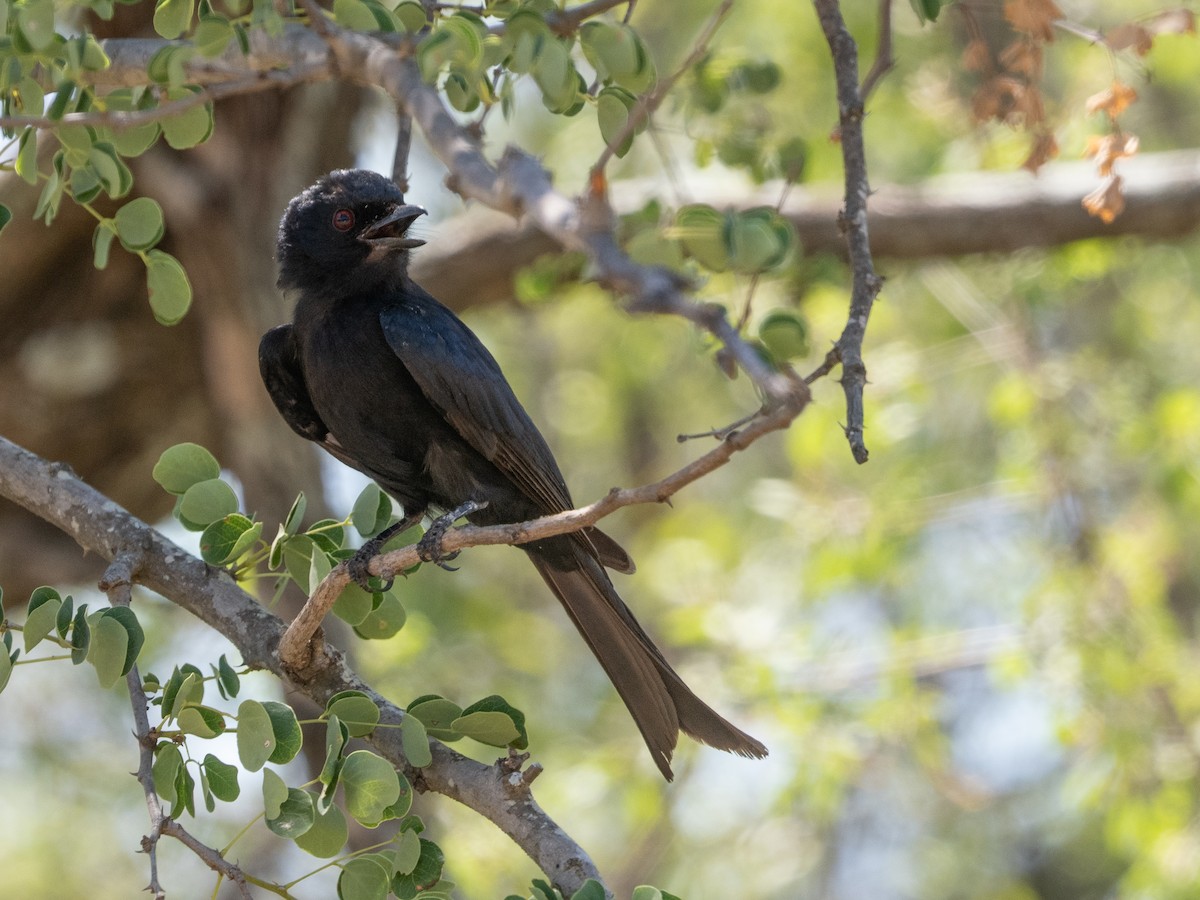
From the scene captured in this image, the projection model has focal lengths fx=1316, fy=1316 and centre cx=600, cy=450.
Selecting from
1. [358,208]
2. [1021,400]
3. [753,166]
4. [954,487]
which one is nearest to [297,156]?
[358,208]

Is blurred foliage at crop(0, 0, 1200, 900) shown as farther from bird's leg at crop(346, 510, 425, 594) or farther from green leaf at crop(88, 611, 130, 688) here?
green leaf at crop(88, 611, 130, 688)

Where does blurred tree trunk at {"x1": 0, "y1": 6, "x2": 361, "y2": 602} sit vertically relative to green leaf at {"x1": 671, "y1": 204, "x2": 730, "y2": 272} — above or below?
below

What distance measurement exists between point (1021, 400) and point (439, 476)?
4083 millimetres

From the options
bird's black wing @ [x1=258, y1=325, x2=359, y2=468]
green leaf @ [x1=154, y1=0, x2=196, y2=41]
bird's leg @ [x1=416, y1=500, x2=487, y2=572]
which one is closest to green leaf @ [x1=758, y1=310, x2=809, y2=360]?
bird's leg @ [x1=416, y1=500, x2=487, y2=572]

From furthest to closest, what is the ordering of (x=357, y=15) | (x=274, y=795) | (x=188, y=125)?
1. (x=188, y=125)
2. (x=357, y=15)
3. (x=274, y=795)

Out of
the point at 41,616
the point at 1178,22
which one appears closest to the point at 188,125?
the point at 41,616

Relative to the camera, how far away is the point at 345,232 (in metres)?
4.12

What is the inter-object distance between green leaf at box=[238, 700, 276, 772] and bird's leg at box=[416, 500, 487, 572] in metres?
0.67

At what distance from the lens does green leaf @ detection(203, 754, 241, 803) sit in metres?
2.33

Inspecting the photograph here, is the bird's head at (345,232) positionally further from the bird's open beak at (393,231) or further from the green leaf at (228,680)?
the green leaf at (228,680)

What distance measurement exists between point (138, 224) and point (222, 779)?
48.2 inches

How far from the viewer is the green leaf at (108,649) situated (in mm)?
2367

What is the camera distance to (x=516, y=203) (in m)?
1.82

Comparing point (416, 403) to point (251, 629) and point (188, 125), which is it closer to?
point (251, 629)
